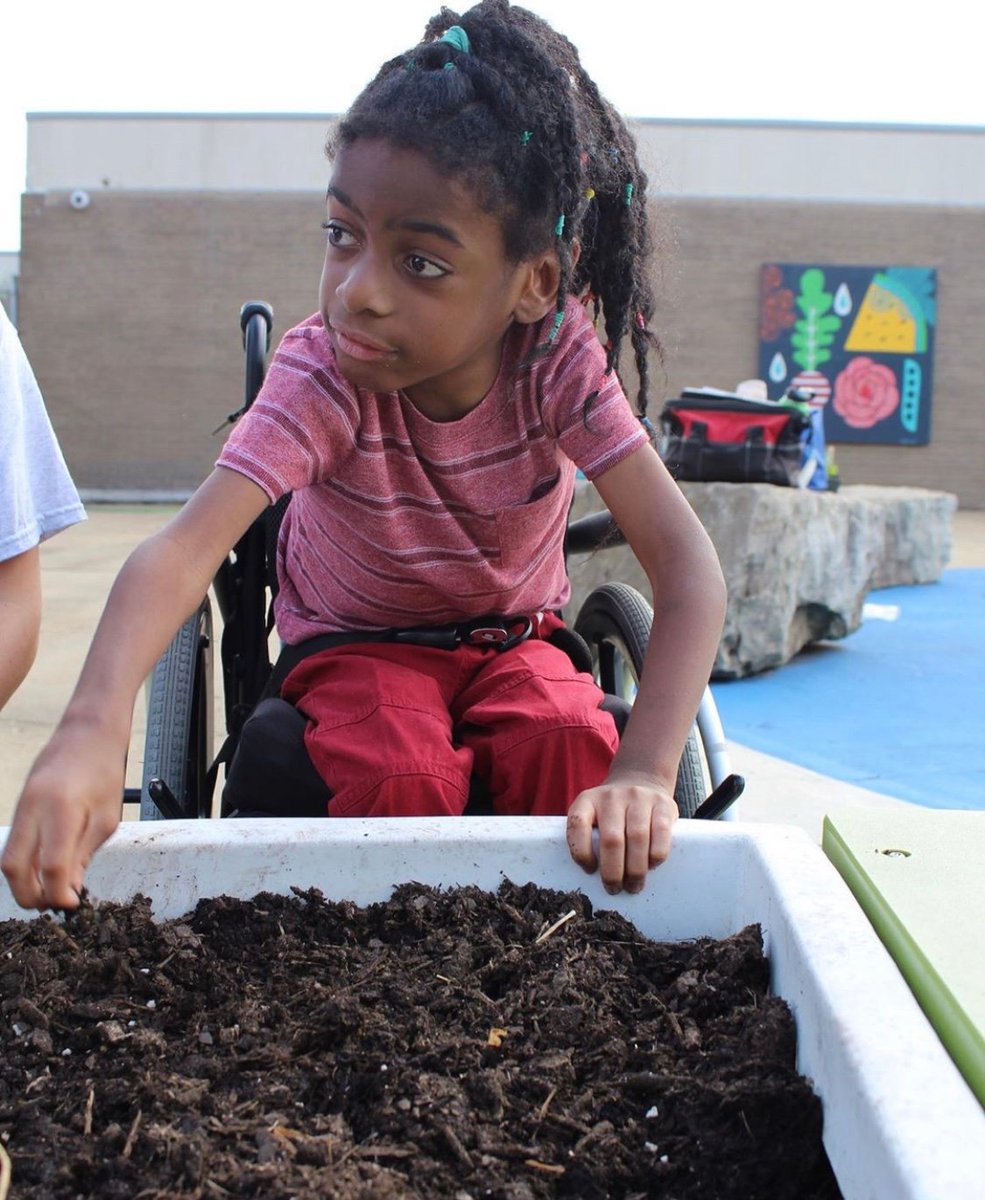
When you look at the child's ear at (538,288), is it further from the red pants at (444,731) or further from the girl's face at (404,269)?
the red pants at (444,731)

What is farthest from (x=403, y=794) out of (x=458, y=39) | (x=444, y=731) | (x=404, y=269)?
(x=458, y=39)

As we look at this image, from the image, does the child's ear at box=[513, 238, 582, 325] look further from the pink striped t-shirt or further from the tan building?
the tan building

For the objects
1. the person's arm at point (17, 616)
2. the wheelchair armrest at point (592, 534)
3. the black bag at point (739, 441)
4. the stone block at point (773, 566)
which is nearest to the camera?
the person's arm at point (17, 616)

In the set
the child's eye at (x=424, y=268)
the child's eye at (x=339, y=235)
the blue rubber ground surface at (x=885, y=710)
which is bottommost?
the blue rubber ground surface at (x=885, y=710)

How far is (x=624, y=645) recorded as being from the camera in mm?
1697

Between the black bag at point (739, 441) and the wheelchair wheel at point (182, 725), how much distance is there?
319 centimetres

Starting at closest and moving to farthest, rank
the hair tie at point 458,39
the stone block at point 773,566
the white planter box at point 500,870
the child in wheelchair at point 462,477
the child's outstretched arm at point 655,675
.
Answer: the white planter box at point 500,870 < the child's outstretched arm at point 655,675 < the child in wheelchair at point 462,477 < the hair tie at point 458,39 < the stone block at point 773,566

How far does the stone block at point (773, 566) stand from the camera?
14.5ft

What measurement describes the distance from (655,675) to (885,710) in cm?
311

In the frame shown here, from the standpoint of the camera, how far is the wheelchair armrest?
1729mm

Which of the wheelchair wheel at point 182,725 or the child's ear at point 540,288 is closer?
the child's ear at point 540,288

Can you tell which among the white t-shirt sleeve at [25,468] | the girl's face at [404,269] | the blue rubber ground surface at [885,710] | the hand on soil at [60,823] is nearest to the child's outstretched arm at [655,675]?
the girl's face at [404,269]

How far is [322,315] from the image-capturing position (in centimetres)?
129

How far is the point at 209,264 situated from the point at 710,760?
45.5 ft
